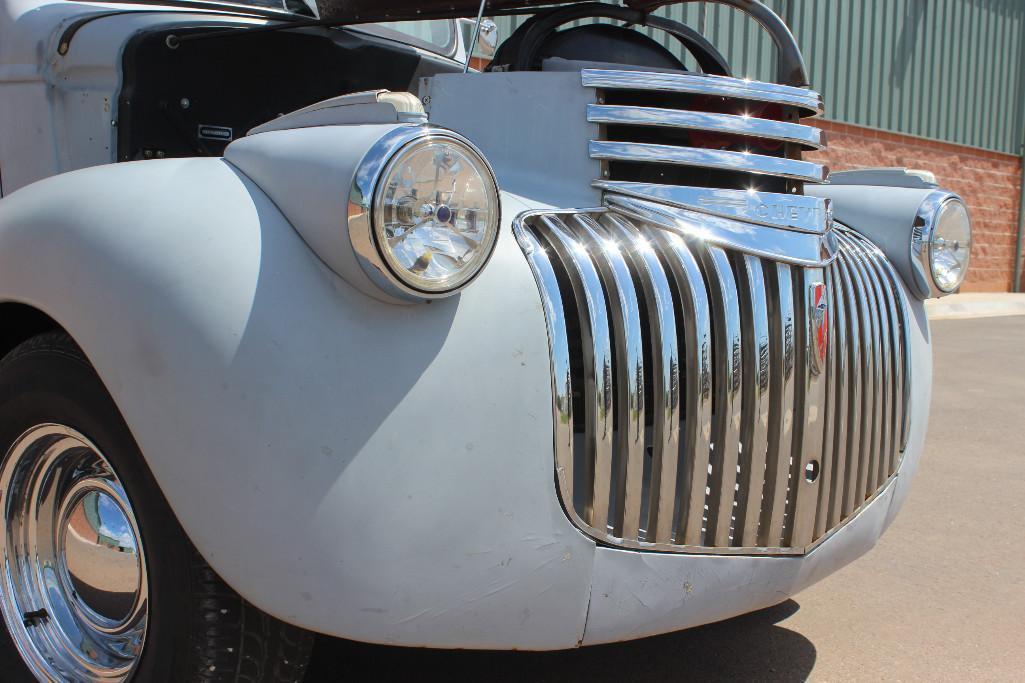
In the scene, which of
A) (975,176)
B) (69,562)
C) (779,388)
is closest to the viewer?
(779,388)

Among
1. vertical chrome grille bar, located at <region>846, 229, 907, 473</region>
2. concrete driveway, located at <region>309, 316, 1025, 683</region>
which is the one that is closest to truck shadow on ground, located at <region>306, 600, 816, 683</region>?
concrete driveway, located at <region>309, 316, 1025, 683</region>

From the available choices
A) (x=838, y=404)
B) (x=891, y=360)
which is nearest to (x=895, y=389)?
(x=891, y=360)

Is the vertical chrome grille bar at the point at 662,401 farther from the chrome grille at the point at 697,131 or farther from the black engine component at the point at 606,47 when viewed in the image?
the black engine component at the point at 606,47

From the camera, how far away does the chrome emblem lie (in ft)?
6.16

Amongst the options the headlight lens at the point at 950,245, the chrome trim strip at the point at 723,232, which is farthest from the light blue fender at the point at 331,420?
the headlight lens at the point at 950,245

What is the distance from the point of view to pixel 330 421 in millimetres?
1449

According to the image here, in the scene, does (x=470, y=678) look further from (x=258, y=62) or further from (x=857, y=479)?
(x=258, y=62)

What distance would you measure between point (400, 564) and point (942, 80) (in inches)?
575

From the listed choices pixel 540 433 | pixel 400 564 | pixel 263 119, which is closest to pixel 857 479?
pixel 540 433

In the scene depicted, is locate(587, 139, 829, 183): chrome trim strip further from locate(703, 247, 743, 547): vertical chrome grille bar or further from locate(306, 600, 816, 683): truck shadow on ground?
locate(306, 600, 816, 683): truck shadow on ground

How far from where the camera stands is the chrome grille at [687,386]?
165 centimetres

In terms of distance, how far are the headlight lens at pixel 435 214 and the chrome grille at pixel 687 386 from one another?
16 centimetres

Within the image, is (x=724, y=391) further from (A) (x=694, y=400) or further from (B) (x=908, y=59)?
(B) (x=908, y=59)

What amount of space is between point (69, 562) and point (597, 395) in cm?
109
